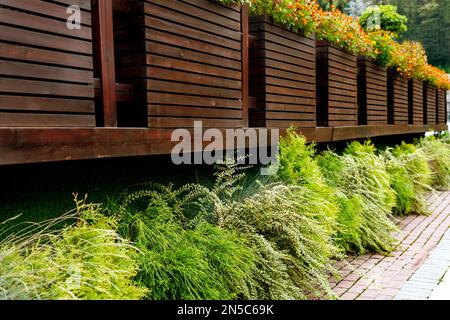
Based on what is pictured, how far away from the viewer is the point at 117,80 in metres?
3.46

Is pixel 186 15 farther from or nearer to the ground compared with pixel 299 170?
farther from the ground

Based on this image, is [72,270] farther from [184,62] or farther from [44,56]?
[184,62]

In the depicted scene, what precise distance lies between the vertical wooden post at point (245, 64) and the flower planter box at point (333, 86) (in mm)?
2227

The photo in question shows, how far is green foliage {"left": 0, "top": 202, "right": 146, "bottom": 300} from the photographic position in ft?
7.00

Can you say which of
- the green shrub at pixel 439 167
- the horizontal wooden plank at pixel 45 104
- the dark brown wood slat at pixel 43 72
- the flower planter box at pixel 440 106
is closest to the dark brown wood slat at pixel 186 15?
the dark brown wood slat at pixel 43 72

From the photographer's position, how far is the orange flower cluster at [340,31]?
664cm

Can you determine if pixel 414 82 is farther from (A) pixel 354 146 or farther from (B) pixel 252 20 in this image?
(B) pixel 252 20

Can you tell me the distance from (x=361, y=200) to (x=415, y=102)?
23.1 ft

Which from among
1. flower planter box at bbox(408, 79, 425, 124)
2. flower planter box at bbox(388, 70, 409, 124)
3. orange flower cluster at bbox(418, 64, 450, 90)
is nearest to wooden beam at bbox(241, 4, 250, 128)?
flower planter box at bbox(388, 70, 409, 124)

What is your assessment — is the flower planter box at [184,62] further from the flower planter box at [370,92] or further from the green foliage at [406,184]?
the flower planter box at [370,92]

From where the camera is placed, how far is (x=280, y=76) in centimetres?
519

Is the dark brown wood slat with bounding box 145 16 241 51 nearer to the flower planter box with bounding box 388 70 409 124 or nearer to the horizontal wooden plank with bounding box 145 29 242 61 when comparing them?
the horizontal wooden plank with bounding box 145 29 242 61

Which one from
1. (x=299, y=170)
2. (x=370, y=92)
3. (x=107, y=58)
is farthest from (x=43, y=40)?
(x=370, y=92)
